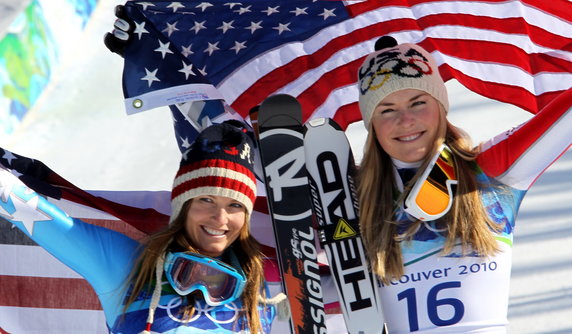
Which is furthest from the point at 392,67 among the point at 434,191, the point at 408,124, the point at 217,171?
the point at 217,171

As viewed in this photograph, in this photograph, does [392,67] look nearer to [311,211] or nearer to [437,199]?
[437,199]

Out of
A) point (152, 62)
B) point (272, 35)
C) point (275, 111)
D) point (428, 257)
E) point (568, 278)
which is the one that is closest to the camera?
point (428, 257)

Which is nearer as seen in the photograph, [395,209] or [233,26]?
[395,209]

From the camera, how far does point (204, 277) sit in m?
2.96

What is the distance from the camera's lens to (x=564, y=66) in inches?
150

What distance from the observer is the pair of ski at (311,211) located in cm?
318

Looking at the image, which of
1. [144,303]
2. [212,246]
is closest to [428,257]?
[212,246]

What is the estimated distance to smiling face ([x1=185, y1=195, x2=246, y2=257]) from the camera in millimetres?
2975

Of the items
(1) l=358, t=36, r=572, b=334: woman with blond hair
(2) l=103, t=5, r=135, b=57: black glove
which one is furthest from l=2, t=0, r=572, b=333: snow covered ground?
(2) l=103, t=5, r=135, b=57: black glove

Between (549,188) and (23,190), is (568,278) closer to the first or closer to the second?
(549,188)

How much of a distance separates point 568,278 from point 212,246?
2033mm

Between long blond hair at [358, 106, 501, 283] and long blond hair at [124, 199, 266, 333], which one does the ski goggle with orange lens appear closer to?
long blond hair at [358, 106, 501, 283]

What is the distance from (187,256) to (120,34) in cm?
105

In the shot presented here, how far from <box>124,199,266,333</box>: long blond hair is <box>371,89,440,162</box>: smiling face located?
56 cm
